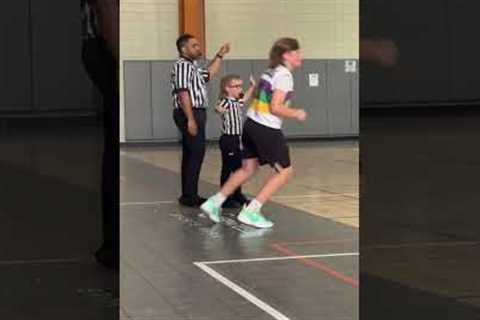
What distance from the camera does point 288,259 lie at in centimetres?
714

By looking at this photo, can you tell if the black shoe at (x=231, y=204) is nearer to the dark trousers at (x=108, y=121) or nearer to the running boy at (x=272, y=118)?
the running boy at (x=272, y=118)

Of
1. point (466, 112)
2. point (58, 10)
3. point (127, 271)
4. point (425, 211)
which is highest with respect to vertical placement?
point (58, 10)

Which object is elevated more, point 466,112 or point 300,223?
point 466,112

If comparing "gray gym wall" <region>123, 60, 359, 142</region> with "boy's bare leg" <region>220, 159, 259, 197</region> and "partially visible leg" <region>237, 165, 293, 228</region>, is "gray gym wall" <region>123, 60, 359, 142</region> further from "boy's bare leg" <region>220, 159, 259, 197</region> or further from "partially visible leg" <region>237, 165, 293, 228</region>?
"partially visible leg" <region>237, 165, 293, 228</region>

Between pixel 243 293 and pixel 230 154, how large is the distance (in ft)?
13.4

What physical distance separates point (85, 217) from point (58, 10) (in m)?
0.73

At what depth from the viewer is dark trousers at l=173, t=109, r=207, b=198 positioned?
388 inches

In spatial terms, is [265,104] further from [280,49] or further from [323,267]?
[323,267]

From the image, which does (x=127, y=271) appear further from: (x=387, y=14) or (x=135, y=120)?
(x=135, y=120)

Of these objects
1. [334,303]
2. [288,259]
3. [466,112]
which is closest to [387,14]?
[466,112]

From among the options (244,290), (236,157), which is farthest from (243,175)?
(244,290)

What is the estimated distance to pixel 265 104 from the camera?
8.49 metres

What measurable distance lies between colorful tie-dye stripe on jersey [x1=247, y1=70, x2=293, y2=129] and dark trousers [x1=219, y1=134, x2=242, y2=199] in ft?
4.42

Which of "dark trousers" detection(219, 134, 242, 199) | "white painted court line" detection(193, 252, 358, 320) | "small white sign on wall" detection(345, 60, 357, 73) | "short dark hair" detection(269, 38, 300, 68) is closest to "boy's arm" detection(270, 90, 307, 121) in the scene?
"short dark hair" detection(269, 38, 300, 68)
